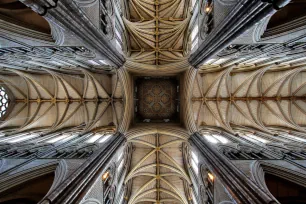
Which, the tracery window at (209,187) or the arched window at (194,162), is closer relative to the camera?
the tracery window at (209,187)

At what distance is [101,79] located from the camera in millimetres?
16781

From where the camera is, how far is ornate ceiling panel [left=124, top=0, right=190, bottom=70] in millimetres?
17016

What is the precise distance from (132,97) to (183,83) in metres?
4.84

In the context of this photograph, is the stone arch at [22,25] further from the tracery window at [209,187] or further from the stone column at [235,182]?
the tracery window at [209,187]

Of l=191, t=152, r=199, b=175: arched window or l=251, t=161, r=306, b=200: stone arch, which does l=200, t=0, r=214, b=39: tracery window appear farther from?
l=191, t=152, r=199, b=175: arched window

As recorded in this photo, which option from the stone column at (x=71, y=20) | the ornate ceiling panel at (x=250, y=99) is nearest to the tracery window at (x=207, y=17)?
the stone column at (x=71, y=20)

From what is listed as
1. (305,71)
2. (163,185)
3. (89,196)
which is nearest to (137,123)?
(163,185)

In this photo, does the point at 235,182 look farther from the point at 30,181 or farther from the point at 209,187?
the point at 30,181

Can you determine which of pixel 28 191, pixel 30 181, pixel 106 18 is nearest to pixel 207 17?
pixel 106 18

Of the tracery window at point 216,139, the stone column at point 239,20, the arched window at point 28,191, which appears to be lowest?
the arched window at point 28,191

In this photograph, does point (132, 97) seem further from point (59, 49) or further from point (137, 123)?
point (59, 49)

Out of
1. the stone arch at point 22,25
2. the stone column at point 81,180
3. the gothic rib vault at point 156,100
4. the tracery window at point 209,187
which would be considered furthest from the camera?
the gothic rib vault at point 156,100

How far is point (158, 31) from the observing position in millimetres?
17750

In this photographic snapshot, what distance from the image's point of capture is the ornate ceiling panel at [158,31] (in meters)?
17.0
